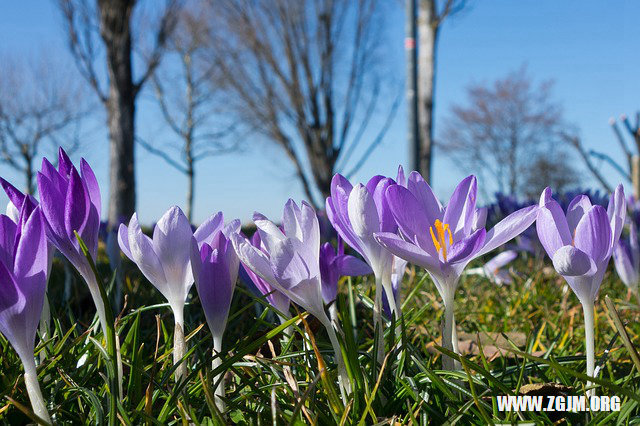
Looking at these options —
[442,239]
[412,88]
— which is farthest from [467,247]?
[412,88]

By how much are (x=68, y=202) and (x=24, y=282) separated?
0.15 metres

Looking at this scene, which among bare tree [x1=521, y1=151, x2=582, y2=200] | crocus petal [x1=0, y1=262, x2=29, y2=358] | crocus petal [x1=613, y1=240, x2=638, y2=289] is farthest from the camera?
bare tree [x1=521, y1=151, x2=582, y2=200]

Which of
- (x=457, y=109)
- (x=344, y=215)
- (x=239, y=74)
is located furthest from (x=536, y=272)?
(x=457, y=109)

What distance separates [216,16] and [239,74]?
1621 millimetres

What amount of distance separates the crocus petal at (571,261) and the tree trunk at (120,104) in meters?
9.73

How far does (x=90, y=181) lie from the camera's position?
0.89 m

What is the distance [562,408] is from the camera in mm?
935

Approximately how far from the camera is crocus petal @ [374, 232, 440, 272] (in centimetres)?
77

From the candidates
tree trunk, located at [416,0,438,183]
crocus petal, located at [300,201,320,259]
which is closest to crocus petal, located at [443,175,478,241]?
crocus petal, located at [300,201,320,259]

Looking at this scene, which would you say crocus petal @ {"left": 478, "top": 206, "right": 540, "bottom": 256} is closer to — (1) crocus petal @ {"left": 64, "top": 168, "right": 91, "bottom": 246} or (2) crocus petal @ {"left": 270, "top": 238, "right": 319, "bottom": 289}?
(2) crocus petal @ {"left": 270, "top": 238, "right": 319, "bottom": 289}

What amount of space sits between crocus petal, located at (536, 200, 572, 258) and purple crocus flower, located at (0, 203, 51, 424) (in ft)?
2.22

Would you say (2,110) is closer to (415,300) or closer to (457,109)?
(457,109)

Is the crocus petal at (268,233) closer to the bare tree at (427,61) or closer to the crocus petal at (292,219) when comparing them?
the crocus petal at (292,219)

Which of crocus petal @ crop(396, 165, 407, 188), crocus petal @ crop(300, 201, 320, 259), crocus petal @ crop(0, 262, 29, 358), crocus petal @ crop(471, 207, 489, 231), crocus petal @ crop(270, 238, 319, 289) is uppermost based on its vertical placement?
crocus petal @ crop(396, 165, 407, 188)
